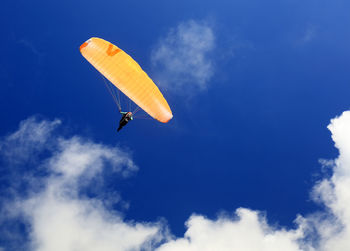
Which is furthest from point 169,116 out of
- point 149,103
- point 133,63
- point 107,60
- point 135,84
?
point 107,60

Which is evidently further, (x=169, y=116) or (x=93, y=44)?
(x=93, y=44)

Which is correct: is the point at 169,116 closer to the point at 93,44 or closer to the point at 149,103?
the point at 149,103

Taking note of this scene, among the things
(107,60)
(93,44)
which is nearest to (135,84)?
(107,60)

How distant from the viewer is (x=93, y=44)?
3625 cm

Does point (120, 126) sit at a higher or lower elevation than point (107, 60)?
lower

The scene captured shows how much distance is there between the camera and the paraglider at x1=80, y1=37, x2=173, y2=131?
111 ft

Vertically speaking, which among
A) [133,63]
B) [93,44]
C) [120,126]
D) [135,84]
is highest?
[93,44]

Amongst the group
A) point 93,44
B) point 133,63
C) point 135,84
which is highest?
point 93,44

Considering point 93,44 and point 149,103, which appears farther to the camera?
point 93,44

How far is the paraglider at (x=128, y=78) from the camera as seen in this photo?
33875mm

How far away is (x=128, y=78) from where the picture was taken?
35.0 metres

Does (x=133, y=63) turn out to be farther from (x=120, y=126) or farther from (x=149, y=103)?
(x=120, y=126)

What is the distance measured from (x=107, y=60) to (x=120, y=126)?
31.1 ft

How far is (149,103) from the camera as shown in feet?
111
